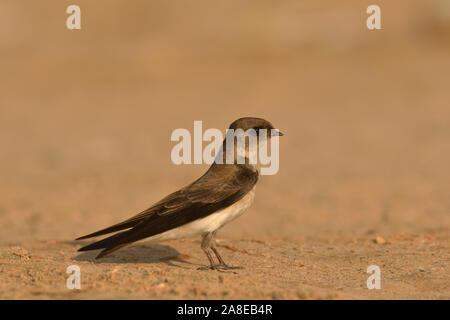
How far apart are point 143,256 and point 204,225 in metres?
1.19

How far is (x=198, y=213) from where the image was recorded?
6.32 meters

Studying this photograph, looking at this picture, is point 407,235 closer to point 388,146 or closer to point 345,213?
point 345,213

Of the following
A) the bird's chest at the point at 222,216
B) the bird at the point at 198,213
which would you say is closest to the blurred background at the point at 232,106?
the bird at the point at 198,213

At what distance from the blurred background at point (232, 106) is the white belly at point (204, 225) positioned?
2.83 m

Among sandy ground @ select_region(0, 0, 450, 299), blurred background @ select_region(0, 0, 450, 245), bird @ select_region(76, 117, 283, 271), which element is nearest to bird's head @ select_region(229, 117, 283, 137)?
bird @ select_region(76, 117, 283, 271)

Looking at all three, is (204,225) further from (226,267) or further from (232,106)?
(232,106)

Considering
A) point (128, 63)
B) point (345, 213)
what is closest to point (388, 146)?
point (345, 213)

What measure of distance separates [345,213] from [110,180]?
4.95 metres

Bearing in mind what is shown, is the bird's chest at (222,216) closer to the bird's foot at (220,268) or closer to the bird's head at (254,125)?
the bird's foot at (220,268)

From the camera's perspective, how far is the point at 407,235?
8.61 m

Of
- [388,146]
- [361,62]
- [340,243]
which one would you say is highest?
[361,62]

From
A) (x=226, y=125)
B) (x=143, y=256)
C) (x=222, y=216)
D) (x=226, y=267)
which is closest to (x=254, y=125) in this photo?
(x=222, y=216)

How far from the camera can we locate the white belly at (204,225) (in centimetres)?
628
